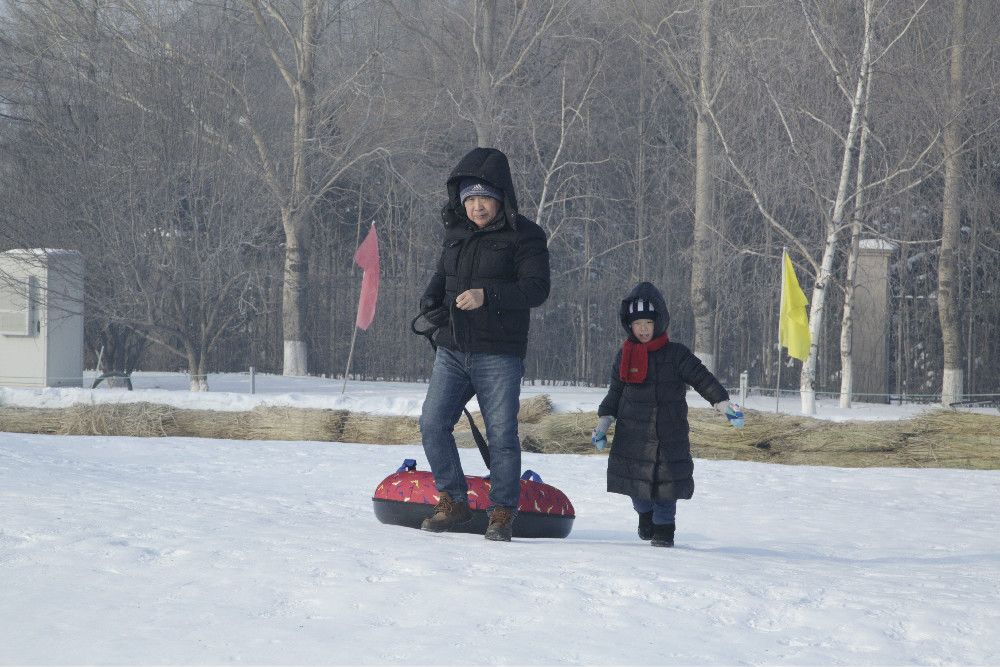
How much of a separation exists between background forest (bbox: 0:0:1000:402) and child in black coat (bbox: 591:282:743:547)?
1112 centimetres

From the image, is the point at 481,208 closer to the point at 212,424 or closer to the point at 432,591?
the point at 432,591

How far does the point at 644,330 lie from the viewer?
676cm

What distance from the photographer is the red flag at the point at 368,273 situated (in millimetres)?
18047

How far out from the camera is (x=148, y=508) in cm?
651

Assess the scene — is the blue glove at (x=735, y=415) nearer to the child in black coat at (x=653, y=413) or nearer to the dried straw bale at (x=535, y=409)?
the child in black coat at (x=653, y=413)

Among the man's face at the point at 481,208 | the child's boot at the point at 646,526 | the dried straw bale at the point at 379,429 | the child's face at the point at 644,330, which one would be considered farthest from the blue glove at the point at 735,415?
the dried straw bale at the point at 379,429

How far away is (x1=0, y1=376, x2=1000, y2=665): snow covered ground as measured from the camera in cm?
393

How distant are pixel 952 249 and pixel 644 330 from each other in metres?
14.2

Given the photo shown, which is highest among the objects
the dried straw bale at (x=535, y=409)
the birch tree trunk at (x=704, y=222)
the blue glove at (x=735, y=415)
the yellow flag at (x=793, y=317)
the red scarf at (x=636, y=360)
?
the birch tree trunk at (x=704, y=222)

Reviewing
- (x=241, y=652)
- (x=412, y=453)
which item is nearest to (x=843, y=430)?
(x=412, y=453)

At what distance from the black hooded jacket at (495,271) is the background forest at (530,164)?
1201 centimetres

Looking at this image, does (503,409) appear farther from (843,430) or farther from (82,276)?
(82,276)

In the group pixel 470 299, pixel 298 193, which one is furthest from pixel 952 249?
pixel 470 299

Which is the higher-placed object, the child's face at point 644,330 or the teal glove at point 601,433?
the child's face at point 644,330
